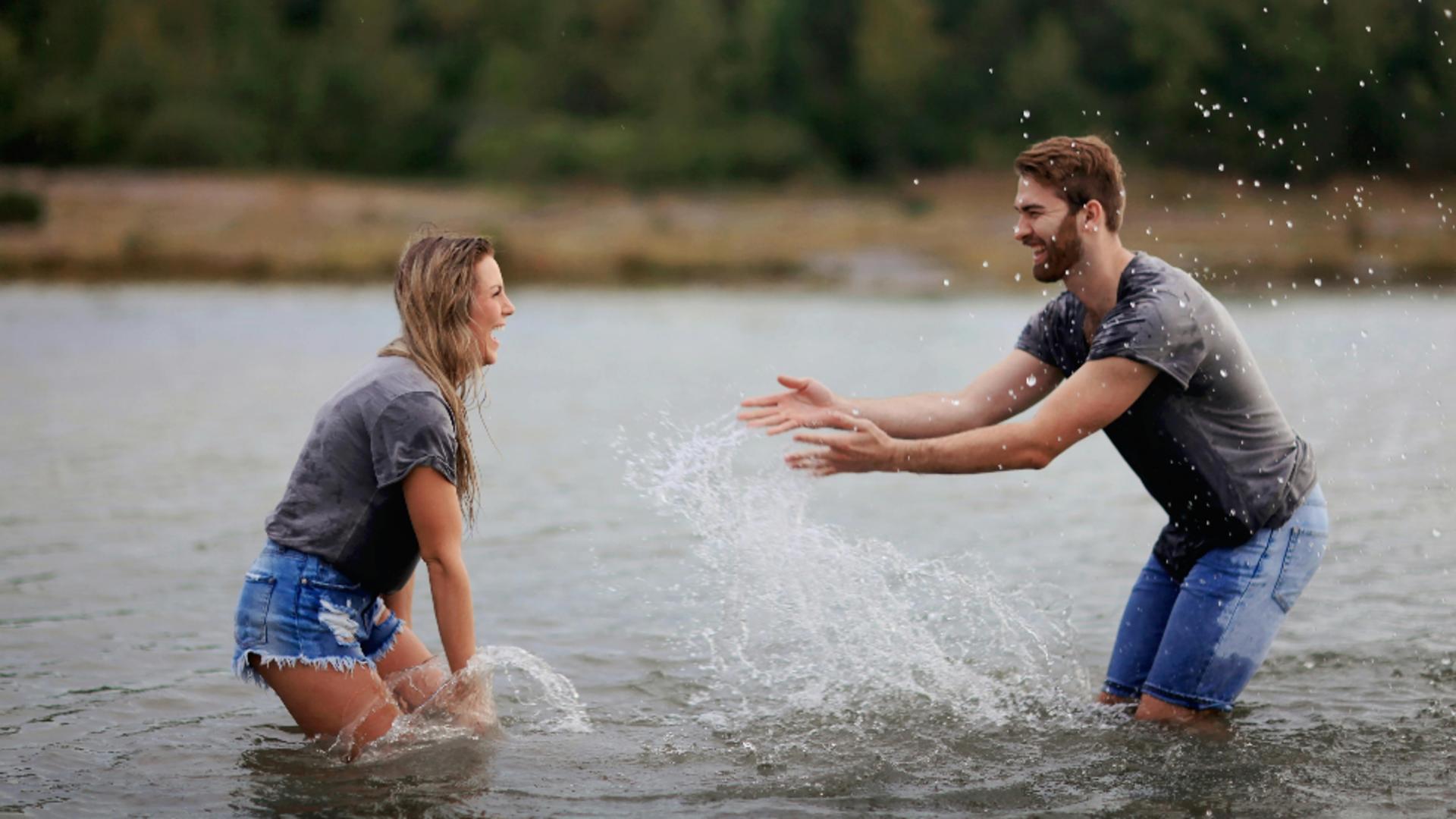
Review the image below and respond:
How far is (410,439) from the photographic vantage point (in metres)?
5.14

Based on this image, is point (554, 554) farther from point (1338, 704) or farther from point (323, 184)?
point (323, 184)

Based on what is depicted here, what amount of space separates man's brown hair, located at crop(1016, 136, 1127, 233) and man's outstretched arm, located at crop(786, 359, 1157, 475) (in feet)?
2.01

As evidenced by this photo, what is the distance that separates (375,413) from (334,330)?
24.6 meters

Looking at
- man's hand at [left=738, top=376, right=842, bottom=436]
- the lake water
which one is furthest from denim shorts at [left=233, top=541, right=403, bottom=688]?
man's hand at [left=738, top=376, right=842, bottom=436]

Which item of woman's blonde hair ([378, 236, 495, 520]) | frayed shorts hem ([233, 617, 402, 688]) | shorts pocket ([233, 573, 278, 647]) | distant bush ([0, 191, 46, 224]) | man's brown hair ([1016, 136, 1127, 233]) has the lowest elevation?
frayed shorts hem ([233, 617, 402, 688])

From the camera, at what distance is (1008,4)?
87.9 metres

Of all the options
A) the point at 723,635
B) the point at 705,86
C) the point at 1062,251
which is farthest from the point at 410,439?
the point at 705,86

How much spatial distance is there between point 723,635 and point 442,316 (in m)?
3.59

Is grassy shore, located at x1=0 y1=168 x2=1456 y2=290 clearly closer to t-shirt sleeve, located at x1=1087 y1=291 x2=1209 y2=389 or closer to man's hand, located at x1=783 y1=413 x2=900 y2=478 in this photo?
man's hand, located at x1=783 y1=413 x2=900 y2=478

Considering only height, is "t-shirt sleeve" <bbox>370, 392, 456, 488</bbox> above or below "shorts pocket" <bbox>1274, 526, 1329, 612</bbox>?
above

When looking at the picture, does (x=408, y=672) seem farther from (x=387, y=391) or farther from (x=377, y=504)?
(x=387, y=391)

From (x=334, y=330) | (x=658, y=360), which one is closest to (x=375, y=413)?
(x=658, y=360)

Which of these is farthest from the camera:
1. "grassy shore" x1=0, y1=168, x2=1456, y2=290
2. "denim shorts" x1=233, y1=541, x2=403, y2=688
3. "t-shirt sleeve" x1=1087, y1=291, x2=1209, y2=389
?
"grassy shore" x1=0, y1=168, x2=1456, y2=290

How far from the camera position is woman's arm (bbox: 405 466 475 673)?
5.15 m
